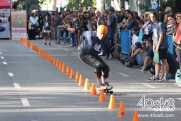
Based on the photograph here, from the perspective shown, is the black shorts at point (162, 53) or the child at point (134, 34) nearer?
the black shorts at point (162, 53)

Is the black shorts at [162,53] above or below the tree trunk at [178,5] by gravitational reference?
below

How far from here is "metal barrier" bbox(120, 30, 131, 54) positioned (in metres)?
25.8

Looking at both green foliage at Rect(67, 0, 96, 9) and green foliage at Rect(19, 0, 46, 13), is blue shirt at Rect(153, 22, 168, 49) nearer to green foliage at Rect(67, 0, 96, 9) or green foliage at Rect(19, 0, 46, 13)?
green foliage at Rect(67, 0, 96, 9)

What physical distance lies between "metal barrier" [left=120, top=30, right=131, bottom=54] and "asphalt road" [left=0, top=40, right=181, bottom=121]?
2404 millimetres

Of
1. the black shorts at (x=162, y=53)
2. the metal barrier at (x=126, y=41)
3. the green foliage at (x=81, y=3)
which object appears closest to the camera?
the black shorts at (x=162, y=53)

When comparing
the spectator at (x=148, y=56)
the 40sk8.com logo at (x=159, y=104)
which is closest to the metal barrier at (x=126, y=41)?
the spectator at (x=148, y=56)

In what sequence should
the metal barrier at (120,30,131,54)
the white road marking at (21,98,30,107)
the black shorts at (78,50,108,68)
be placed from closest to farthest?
the white road marking at (21,98,30,107) → the black shorts at (78,50,108,68) → the metal barrier at (120,30,131,54)

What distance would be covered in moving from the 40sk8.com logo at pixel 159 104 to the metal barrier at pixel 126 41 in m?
11.2

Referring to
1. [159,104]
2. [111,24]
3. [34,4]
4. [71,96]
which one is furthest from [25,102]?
[34,4]

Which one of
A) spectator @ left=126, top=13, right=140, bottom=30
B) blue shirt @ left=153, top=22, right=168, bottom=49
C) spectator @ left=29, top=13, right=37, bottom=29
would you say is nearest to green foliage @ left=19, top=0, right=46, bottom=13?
spectator @ left=29, top=13, right=37, bottom=29

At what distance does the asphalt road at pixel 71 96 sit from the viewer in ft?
39.7

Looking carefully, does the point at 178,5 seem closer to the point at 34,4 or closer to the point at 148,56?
the point at 148,56

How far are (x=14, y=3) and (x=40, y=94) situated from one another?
36.4m

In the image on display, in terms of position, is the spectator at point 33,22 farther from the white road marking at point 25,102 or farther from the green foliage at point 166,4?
the white road marking at point 25,102
